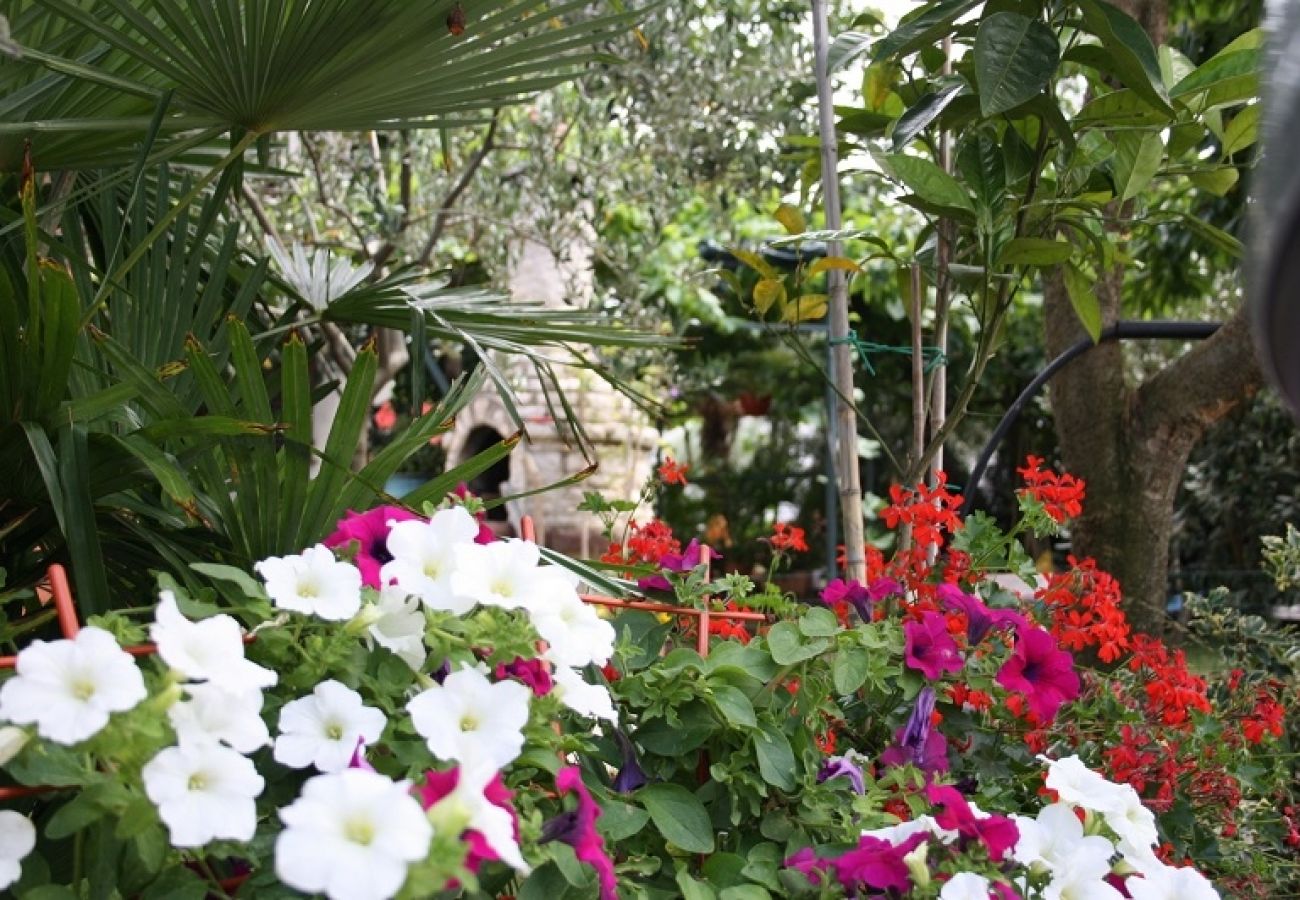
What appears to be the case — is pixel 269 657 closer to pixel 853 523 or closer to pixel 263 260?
pixel 263 260

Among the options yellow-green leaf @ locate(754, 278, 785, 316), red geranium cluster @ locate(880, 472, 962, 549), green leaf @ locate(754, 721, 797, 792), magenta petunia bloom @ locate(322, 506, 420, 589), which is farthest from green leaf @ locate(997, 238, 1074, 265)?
magenta petunia bloom @ locate(322, 506, 420, 589)

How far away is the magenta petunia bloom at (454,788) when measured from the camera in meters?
0.70

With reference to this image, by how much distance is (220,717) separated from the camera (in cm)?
77

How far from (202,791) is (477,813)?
0.16m

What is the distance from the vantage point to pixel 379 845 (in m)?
0.64

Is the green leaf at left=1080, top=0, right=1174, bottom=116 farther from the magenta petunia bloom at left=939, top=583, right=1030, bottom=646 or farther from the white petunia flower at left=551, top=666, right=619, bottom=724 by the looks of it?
the white petunia flower at left=551, top=666, right=619, bottom=724

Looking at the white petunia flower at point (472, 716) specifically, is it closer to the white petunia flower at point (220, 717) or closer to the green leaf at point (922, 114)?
the white petunia flower at point (220, 717)

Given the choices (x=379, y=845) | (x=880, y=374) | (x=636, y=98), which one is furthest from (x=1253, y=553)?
(x=379, y=845)

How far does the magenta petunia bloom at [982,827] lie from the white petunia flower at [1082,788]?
0.11 meters

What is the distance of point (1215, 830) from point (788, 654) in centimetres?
77

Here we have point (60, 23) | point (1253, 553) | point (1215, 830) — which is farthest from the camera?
point (1253, 553)

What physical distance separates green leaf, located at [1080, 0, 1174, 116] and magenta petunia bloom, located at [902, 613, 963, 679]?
66 cm

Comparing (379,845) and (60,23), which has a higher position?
(60,23)

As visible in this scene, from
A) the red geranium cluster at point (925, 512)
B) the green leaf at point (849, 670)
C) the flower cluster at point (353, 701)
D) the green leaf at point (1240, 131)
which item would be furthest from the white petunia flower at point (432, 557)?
the green leaf at point (1240, 131)
